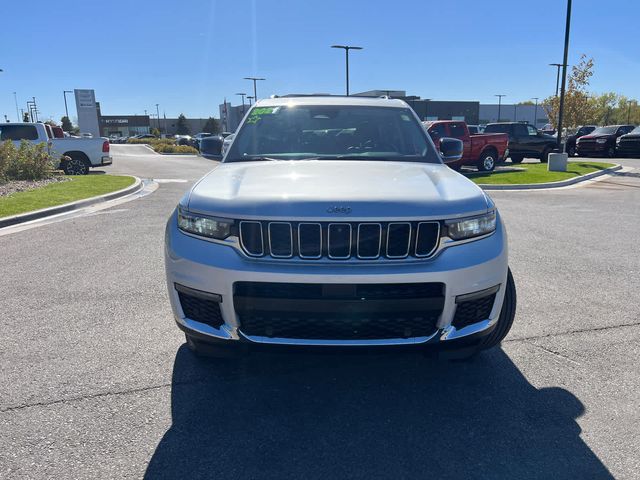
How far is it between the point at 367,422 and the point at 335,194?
1.26m

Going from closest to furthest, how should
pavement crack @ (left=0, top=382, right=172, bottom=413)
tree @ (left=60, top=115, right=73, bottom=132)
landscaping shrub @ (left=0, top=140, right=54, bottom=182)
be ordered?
pavement crack @ (left=0, top=382, right=172, bottom=413)
landscaping shrub @ (left=0, top=140, right=54, bottom=182)
tree @ (left=60, top=115, right=73, bottom=132)

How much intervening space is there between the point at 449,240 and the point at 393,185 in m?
0.47

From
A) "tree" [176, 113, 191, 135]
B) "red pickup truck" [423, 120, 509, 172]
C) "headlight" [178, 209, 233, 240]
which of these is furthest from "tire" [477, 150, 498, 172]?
"tree" [176, 113, 191, 135]

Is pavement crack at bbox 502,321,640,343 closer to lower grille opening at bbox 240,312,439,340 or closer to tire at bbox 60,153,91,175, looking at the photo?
lower grille opening at bbox 240,312,439,340

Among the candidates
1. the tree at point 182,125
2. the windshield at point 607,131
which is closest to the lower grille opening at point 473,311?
the windshield at point 607,131

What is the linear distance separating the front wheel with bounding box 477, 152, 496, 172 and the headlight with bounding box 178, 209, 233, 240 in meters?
16.9

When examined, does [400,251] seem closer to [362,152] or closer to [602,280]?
[362,152]

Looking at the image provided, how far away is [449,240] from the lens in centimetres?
256

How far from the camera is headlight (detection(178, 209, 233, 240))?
2.58 m

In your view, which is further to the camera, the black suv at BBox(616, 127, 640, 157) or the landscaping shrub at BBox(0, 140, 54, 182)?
the black suv at BBox(616, 127, 640, 157)

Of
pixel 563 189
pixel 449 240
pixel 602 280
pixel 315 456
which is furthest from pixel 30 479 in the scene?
pixel 563 189

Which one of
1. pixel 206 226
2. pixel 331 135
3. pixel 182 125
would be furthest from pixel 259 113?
pixel 182 125

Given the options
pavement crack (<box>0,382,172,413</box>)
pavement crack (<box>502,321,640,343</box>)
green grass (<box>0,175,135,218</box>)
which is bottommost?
pavement crack (<box>502,321,640,343</box>)

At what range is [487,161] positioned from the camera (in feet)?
59.7
